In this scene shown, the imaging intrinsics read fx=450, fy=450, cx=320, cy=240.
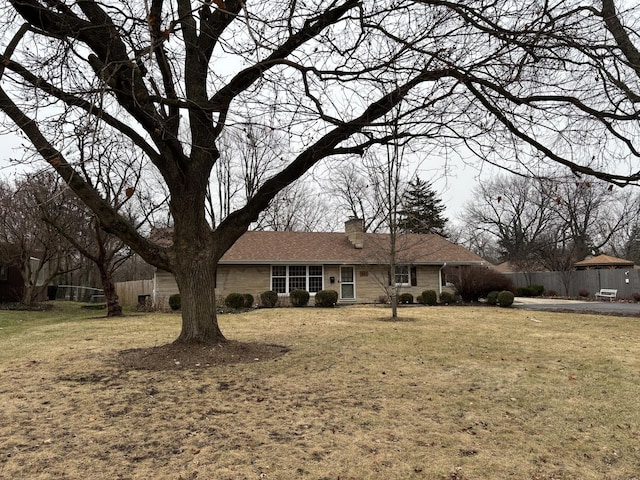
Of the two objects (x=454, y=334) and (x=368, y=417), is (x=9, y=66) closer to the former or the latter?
(x=368, y=417)

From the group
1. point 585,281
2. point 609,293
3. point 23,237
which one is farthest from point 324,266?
point 585,281

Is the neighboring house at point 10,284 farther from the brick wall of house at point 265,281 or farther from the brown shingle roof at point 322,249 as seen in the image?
the brown shingle roof at point 322,249

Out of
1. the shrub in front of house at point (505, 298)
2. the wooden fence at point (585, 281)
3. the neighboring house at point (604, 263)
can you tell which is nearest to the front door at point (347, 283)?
the shrub in front of house at point (505, 298)

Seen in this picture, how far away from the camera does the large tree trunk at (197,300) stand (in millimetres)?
7852

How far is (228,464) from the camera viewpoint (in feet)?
11.3

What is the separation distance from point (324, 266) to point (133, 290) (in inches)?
487

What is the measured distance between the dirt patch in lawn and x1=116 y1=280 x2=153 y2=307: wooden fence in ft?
52.5

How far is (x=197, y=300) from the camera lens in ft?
26.0

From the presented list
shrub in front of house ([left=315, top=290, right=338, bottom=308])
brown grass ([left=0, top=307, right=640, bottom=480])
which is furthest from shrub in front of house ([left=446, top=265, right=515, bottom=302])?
brown grass ([left=0, top=307, right=640, bottom=480])

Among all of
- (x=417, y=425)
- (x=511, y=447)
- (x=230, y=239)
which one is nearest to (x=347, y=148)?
(x=230, y=239)

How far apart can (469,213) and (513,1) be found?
154ft

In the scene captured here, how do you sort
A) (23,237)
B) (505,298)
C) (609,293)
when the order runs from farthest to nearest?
(609,293) < (23,237) < (505,298)

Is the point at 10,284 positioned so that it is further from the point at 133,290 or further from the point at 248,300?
the point at 248,300

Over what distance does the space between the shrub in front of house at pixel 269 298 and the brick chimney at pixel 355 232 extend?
642 centimetres
